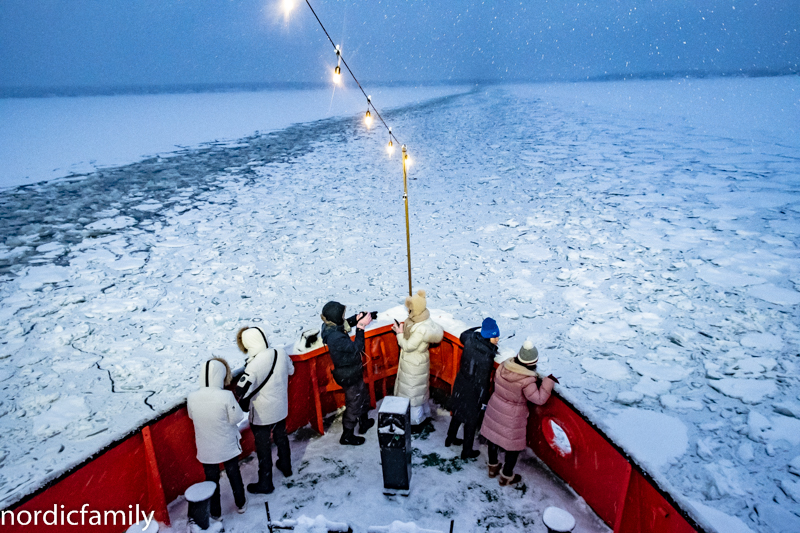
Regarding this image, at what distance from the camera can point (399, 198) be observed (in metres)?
13.3

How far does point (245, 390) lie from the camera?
3438 mm

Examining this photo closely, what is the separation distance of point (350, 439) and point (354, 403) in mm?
406

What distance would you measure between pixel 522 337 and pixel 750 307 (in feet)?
12.0

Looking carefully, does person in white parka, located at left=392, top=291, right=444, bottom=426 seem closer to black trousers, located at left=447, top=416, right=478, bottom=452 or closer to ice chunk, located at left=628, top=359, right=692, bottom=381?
black trousers, located at left=447, top=416, right=478, bottom=452

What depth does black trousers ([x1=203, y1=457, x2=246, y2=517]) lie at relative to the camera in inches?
138

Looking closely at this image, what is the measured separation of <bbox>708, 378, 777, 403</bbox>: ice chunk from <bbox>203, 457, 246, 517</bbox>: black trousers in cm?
530

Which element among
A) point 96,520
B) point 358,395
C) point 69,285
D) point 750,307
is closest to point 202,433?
point 96,520

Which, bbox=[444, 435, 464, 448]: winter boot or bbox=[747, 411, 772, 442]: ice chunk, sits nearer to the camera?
bbox=[444, 435, 464, 448]: winter boot

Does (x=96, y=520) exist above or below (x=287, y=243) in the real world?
below

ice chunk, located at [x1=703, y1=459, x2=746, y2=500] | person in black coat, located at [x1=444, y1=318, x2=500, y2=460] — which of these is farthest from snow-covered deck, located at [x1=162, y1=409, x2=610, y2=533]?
ice chunk, located at [x1=703, y1=459, x2=746, y2=500]

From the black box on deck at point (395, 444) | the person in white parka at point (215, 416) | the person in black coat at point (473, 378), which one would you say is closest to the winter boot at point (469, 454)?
the person in black coat at point (473, 378)

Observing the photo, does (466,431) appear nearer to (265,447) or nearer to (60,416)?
(265,447)

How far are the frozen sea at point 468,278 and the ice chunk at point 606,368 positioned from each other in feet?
0.09

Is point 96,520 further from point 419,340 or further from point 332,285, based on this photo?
point 332,285
